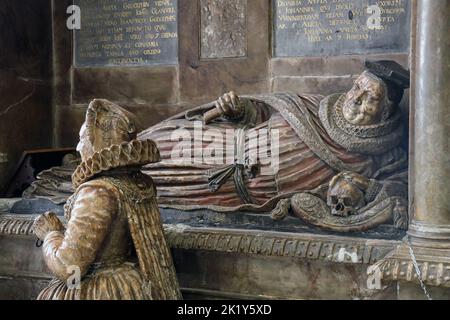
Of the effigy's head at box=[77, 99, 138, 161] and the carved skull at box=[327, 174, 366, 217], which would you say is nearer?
the effigy's head at box=[77, 99, 138, 161]

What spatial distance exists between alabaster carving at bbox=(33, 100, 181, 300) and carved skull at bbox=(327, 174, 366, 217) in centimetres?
108

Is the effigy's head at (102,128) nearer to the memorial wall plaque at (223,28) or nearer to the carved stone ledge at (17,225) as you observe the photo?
the carved stone ledge at (17,225)

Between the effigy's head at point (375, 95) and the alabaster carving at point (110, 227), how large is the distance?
151 cm

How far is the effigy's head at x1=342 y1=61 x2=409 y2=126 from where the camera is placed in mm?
4078

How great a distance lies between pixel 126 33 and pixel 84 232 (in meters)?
3.23

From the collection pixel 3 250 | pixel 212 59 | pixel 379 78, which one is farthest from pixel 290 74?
pixel 3 250

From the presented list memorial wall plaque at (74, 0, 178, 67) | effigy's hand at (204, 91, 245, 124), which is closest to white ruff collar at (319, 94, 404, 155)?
effigy's hand at (204, 91, 245, 124)

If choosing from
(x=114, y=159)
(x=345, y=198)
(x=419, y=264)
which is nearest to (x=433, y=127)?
(x=419, y=264)

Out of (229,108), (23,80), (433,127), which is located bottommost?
(433,127)

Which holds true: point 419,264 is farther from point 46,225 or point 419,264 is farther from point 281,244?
point 46,225

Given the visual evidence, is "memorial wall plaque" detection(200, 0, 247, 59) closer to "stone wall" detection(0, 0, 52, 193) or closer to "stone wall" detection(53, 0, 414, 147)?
"stone wall" detection(53, 0, 414, 147)

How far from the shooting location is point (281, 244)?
3.54 m

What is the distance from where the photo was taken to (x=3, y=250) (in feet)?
14.1
